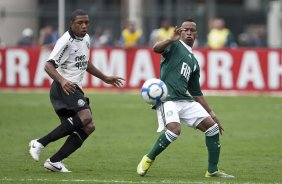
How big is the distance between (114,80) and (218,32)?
1945cm

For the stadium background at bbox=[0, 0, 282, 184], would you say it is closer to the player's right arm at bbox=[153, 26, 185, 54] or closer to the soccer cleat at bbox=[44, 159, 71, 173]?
the soccer cleat at bbox=[44, 159, 71, 173]

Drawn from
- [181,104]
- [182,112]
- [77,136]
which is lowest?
[77,136]

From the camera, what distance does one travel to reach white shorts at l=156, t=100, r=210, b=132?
40.8ft

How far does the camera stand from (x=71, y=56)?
13109 mm

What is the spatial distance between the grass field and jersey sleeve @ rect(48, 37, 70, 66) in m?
1.52

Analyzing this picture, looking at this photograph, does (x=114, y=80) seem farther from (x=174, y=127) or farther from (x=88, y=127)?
(x=174, y=127)

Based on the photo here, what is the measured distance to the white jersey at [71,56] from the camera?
1295 cm

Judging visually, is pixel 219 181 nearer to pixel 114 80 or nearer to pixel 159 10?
pixel 114 80

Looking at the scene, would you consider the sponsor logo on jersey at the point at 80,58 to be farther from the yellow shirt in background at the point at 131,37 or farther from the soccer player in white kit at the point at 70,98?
the yellow shirt in background at the point at 131,37

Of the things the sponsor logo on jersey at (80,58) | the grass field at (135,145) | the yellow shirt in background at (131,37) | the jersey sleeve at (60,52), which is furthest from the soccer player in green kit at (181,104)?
the yellow shirt in background at (131,37)

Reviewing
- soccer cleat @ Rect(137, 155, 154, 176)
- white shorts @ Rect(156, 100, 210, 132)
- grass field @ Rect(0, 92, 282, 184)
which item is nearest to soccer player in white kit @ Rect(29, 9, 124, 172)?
grass field @ Rect(0, 92, 282, 184)

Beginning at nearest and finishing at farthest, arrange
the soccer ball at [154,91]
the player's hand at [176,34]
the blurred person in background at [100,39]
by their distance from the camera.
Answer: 1. the player's hand at [176,34]
2. the soccer ball at [154,91]
3. the blurred person in background at [100,39]

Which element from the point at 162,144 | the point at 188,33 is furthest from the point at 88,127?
the point at 188,33

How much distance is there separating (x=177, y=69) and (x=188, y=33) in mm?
485
